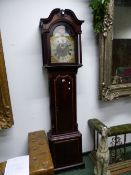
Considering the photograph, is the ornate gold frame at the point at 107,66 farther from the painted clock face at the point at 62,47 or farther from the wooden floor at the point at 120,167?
the wooden floor at the point at 120,167

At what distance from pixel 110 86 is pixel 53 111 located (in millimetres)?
748

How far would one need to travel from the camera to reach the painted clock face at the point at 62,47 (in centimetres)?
180

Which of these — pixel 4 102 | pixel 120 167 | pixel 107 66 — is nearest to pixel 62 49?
pixel 107 66

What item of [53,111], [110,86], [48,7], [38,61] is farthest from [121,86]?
[48,7]

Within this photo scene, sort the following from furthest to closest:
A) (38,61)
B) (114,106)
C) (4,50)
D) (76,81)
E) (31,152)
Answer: (114,106), (76,81), (38,61), (4,50), (31,152)

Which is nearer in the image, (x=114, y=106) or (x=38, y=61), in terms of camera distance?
(x=38, y=61)

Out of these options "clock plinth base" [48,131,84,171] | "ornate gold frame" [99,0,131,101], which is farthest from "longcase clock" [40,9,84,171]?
"ornate gold frame" [99,0,131,101]

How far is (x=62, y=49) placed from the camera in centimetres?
182

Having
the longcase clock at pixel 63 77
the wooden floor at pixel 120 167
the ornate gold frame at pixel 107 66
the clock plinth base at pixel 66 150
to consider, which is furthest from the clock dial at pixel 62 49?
the wooden floor at pixel 120 167

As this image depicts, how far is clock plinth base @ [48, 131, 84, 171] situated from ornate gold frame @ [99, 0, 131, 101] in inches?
23.3

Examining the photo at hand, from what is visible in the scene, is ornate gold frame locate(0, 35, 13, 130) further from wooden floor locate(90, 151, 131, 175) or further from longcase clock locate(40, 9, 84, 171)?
wooden floor locate(90, 151, 131, 175)

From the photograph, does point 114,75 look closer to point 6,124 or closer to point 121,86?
point 121,86

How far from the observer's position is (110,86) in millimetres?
2160

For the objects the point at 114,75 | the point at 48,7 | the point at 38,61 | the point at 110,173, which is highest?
the point at 48,7
